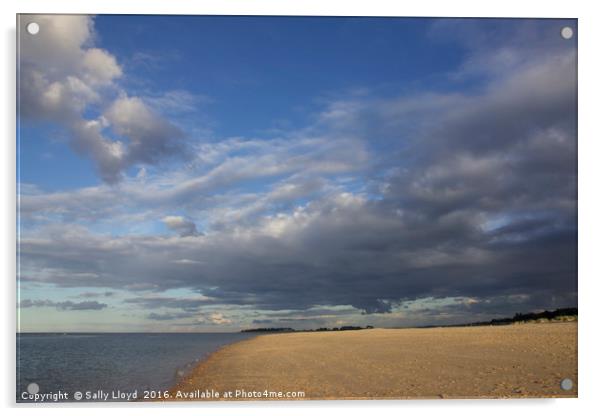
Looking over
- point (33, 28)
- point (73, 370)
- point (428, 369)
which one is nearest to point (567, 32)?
point (428, 369)

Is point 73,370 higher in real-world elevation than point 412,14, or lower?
lower

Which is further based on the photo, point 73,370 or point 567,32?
point 73,370

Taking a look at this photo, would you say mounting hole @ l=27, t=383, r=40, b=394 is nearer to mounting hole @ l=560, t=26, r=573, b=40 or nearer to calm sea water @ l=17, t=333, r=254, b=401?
calm sea water @ l=17, t=333, r=254, b=401

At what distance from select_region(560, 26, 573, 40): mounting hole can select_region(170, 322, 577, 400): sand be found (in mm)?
6005

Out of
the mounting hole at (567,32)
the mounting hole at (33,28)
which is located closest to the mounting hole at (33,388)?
the mounting hole at (33,28)

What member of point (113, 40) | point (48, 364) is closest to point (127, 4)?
point (113, 40)

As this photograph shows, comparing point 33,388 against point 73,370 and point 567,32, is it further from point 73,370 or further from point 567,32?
point 567,32

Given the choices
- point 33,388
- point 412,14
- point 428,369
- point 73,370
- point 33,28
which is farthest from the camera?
point 73,370

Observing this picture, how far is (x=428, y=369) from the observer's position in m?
11.9

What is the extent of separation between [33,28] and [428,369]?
1121 cm

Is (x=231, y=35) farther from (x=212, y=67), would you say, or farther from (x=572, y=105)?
(x=572, y=105)

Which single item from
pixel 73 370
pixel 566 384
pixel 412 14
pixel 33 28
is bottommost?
pixel 73 370

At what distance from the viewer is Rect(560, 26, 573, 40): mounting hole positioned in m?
10.7

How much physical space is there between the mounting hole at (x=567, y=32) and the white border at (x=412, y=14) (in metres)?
0.20
